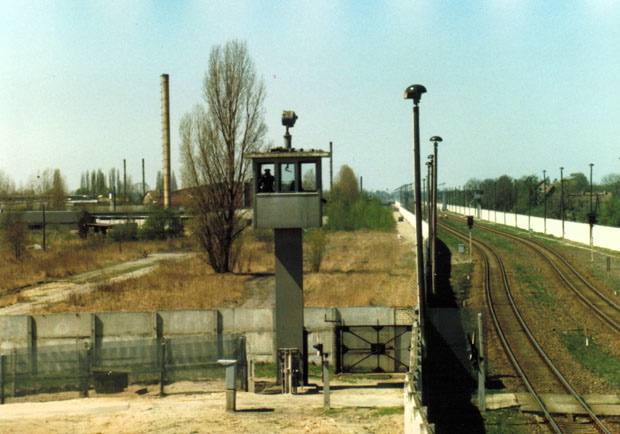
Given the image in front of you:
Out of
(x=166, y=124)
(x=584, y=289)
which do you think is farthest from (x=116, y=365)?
(x=166, y=124)

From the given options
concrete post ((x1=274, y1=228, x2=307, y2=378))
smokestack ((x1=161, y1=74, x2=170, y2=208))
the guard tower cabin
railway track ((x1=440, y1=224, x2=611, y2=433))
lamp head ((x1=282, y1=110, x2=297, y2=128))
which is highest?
Answer: smokestack ((x1=161, y1=74, x2=170, y2=208))

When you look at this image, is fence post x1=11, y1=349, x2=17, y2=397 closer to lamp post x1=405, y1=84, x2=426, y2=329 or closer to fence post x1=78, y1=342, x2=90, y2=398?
fence post x1=78, y1=342, x2=90, y2=398

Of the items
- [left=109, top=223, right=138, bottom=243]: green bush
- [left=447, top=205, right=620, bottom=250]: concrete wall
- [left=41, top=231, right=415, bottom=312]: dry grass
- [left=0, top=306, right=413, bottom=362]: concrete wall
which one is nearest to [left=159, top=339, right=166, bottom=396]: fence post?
[left=0, top=306, right=413, bottom=362]: concrete wall

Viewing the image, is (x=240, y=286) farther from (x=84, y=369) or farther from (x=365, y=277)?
(x=84, y=369)

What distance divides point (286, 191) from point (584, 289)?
19591 mm

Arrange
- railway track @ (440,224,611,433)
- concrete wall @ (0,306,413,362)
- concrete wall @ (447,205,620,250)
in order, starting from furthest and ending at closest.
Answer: concrete wall @ (447,205,620,250), concrete wall @ (0,306,413,362), railway track @ (440,224,611,433)

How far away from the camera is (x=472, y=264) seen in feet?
133

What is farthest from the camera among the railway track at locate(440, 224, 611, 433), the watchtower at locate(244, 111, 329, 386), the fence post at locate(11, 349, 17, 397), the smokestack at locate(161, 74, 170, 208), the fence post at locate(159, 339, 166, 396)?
the smokestack at locate(161, 74, 170, 208)

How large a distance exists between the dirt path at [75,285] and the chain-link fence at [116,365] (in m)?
13.0

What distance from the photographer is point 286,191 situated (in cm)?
1750

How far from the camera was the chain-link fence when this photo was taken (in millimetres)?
15695

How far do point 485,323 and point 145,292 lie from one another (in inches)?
680

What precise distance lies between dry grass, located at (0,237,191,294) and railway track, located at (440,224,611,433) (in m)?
27.1

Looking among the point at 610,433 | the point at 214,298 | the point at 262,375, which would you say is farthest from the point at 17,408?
the point at 214,298
